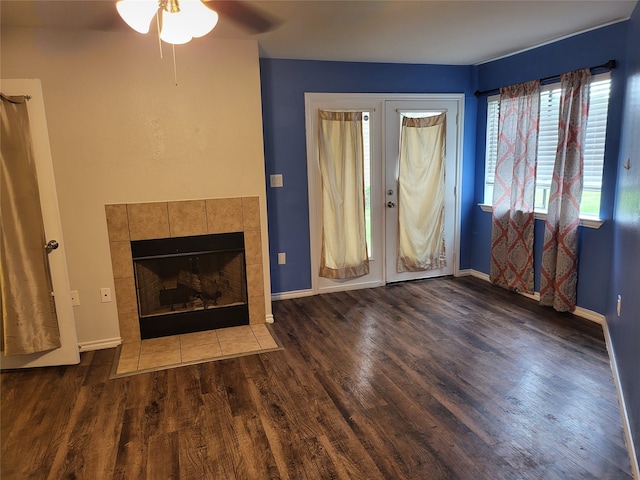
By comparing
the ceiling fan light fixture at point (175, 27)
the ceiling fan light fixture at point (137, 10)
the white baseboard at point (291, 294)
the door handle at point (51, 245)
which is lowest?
the white baseboard at point (291, 294)

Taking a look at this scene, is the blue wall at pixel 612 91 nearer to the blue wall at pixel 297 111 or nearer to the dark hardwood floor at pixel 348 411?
the dark hardwood floor at pixel 348 411

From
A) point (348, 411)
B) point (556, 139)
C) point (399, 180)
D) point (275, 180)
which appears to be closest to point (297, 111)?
point (275, 180)

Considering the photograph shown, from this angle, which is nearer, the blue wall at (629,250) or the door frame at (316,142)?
the blue wall at (629,250)

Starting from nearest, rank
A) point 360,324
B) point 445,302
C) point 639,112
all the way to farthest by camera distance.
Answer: point 639,112 → point 360,324 → point 445,302

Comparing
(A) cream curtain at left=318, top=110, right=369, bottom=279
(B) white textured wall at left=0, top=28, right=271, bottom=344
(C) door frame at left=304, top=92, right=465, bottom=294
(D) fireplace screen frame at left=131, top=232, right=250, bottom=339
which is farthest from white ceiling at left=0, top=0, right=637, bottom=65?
(D) fireplace screen frame at left=131, top=232, right=250, bottom=339

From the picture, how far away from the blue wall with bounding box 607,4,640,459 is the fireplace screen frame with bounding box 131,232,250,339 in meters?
2.68

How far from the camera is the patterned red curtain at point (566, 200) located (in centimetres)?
343

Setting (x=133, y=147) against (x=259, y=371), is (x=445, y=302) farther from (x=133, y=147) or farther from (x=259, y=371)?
(x=133, y=147)

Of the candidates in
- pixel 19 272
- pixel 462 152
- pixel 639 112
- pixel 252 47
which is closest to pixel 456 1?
pixel 639 112

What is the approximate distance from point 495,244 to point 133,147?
355cm

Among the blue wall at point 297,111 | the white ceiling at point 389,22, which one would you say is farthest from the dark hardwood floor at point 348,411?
the white ceiling at point 389,22

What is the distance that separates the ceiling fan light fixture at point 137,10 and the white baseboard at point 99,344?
2400 millimetres

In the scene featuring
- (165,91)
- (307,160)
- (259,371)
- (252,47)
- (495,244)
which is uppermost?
(252,47)

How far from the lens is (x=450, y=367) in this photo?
9.44 feet
